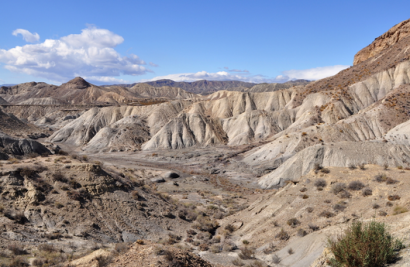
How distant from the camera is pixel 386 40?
75.0 m

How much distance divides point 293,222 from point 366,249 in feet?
27.6

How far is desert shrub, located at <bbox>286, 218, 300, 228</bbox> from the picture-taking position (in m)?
15.8

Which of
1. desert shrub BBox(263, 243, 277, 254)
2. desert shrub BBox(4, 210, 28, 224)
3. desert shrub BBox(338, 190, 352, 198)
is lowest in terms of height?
desert shrub BBox(263, 243, 277, 254)

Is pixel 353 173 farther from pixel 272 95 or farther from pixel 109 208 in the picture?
pixel 272 95

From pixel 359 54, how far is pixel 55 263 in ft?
304

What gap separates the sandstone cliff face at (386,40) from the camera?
7119 cm

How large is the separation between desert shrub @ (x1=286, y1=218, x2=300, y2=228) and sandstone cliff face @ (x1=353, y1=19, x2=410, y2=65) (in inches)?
2948

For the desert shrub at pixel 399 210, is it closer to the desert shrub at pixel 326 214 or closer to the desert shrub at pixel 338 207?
the desert shrub at pixel 338 207

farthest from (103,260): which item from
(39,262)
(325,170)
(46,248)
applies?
(325,170)

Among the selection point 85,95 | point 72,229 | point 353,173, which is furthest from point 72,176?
point 85,95

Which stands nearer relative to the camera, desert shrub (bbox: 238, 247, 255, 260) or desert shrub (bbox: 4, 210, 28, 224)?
desert shrub (bbox: 238, 247, 255, 260)

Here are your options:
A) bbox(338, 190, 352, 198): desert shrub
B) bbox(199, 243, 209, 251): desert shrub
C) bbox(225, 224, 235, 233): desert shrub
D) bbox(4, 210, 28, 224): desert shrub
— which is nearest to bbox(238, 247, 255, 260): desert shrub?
bbox(199, 243, 209, 251): desert shrub

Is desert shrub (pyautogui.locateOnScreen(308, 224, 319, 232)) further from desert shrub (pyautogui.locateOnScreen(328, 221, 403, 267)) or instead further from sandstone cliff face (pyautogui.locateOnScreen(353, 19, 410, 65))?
sandstone cliff face (pyautogui.locateOnScreen(353, 19, 410, 65))

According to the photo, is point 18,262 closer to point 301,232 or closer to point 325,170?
point 301,232
